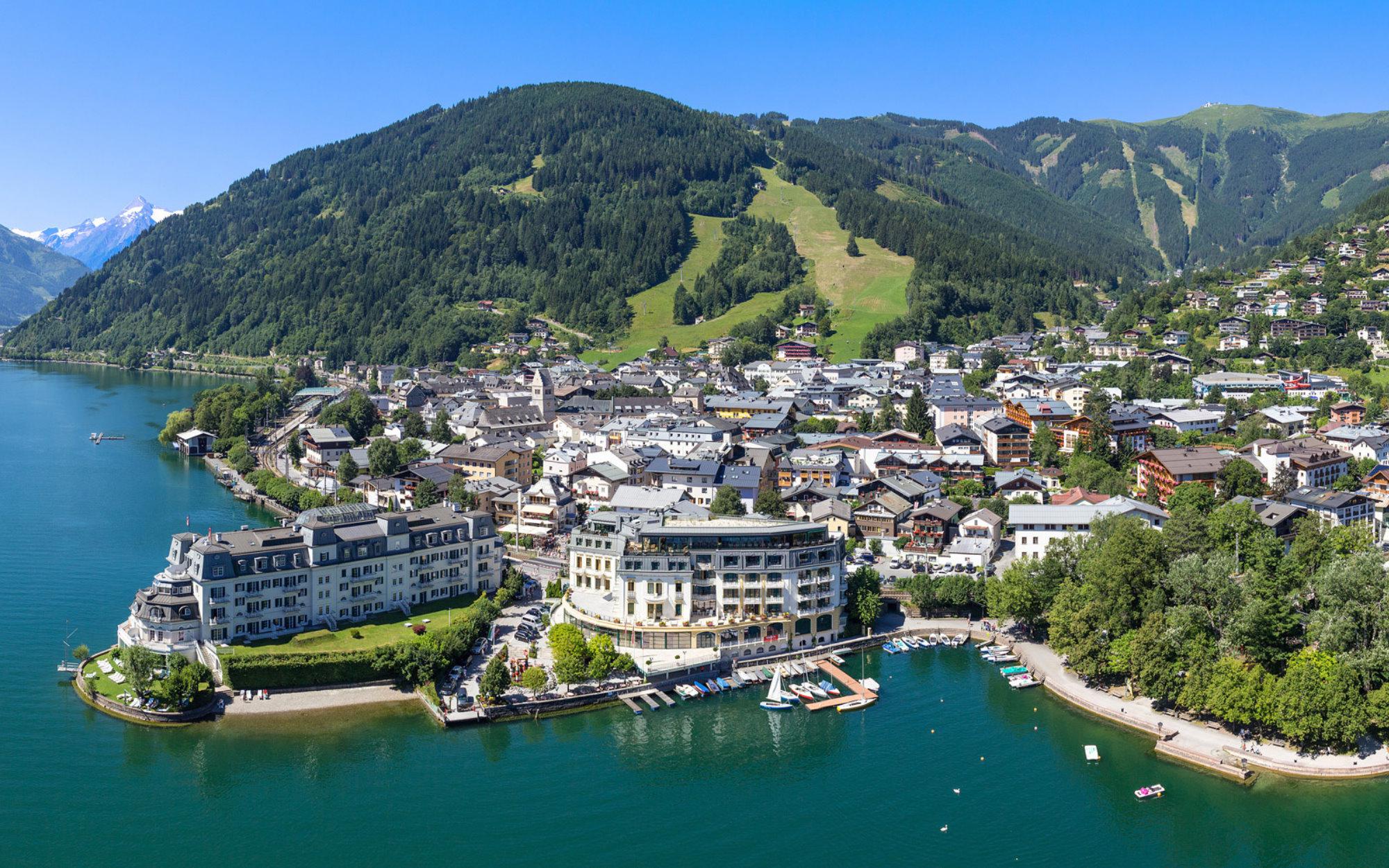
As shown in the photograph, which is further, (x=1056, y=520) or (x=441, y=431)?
(x=441, y=431)

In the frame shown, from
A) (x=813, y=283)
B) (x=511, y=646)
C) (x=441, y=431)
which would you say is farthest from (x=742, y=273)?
(x=511, y=646)

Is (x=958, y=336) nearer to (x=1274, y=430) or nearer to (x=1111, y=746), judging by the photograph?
(x=1274, y=430)

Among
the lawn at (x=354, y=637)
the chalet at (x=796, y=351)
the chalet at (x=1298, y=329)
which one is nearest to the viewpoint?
the lawn at (x=354, y=637)

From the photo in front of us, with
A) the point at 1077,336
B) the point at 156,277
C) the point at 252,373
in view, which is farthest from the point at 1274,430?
the point at 156,277

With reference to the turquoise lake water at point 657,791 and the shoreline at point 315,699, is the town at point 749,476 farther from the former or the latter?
the turquoise lake water at point 657,791

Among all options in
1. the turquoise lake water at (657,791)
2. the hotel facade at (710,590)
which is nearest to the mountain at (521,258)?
the hotel facade at (710,590)

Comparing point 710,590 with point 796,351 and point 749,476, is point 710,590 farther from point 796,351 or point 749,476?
point 796,351
